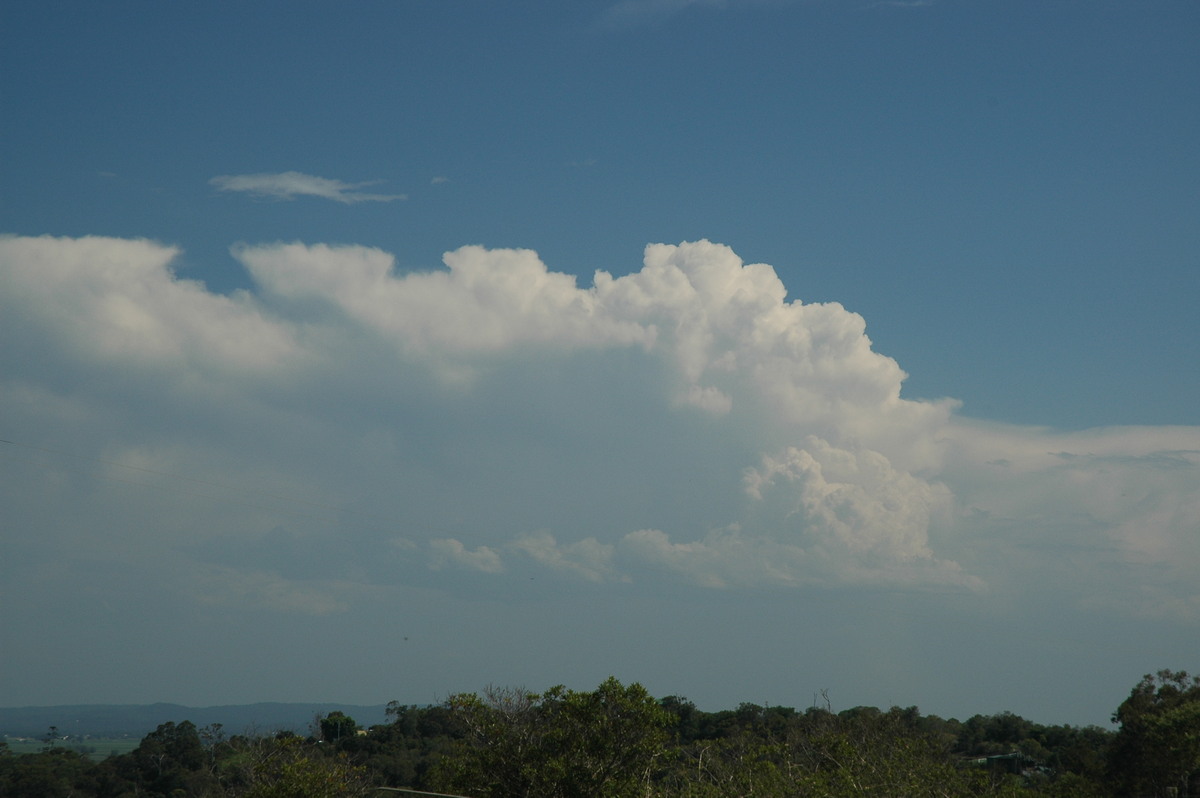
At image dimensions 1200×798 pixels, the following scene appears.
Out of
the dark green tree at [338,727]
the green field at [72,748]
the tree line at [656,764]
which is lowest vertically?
the green field at [72,748]

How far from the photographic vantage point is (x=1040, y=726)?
241 feet

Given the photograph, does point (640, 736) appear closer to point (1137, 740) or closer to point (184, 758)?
point (1137, 740)

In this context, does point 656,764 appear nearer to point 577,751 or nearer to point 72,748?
point 577,751

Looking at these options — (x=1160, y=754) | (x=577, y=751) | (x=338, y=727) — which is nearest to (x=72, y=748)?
(x=338, y=727)

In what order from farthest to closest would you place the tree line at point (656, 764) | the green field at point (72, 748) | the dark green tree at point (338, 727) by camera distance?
the green field at point (72, 748) < the dark green tree at point (338, 727) < the tree line at point (656, 764)

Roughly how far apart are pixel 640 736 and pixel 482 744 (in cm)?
518

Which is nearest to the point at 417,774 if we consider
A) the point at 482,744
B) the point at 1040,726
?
the point at 482,744

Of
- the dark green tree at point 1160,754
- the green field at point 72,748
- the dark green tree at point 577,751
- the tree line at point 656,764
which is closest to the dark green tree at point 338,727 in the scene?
the green field at point 72,748

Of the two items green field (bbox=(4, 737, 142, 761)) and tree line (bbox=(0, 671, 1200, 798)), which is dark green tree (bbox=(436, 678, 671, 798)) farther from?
green field (bbox=(4, 737, 142, 761))

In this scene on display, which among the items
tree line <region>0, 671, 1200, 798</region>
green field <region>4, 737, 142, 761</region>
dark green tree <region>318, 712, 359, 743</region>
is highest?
tree line <region>0, 671, 1200, 798</region>

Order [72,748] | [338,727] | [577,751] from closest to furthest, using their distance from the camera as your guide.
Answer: [577,751]
[338,727]
[72,748]

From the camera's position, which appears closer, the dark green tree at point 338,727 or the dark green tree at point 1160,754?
the dark green tree at point 1160,754

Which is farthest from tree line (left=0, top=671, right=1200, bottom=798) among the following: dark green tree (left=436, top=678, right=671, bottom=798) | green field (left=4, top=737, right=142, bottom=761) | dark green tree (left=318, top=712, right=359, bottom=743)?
green field (left=4, top=737, right=142, bottom=761)

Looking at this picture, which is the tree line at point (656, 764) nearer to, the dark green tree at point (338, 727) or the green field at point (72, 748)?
the dark green tree at point (338, 727)
